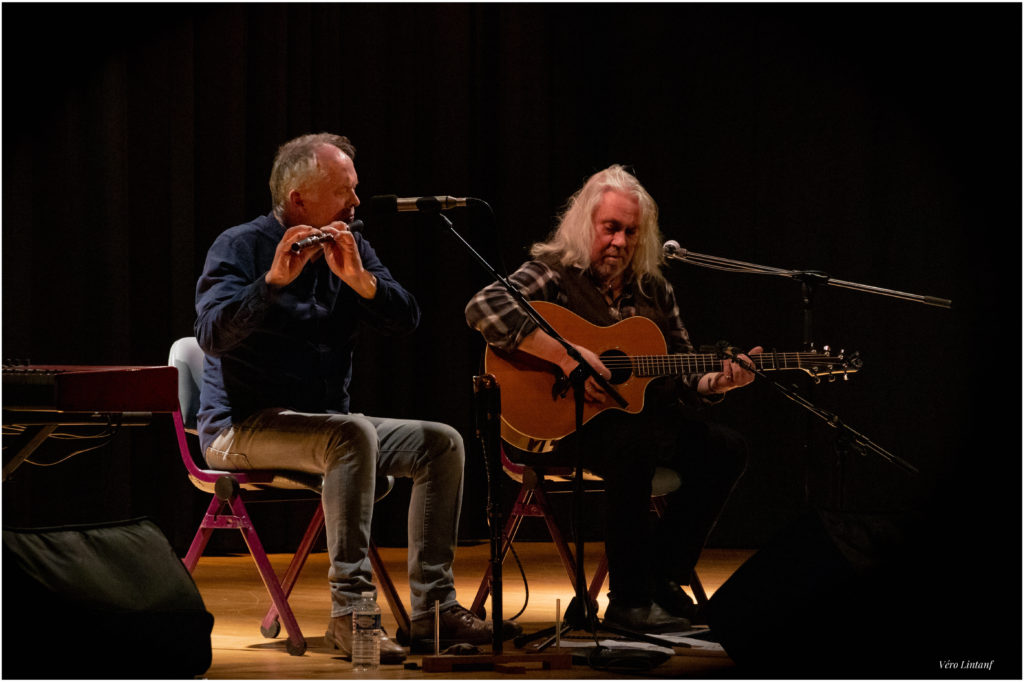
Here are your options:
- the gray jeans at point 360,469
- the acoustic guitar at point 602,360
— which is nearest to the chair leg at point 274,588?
the gray jeans at point 360,469

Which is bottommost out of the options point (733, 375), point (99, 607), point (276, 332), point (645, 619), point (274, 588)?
point (645, 619)

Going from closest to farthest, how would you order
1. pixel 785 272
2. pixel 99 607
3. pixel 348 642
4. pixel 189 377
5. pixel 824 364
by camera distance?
pixel 99 607 → pixel 348 642 → pixel 189 377 → pixel 824 364 → pixel 785 272

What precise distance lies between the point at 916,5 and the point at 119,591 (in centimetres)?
385

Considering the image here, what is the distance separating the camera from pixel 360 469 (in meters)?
2.82

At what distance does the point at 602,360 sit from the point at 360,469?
0.94 meters

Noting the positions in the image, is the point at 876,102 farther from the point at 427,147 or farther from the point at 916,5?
the point at 427,147

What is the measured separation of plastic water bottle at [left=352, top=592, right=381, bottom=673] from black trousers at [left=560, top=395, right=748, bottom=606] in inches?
29.3

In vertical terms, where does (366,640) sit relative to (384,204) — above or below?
below

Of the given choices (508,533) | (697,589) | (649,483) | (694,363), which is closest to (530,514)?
(508,533)

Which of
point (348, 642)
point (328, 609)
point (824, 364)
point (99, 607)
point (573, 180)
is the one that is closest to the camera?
point (99, 607)

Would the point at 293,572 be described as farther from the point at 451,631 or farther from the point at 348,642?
the point at 451,631

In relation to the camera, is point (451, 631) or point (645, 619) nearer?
point (451, 631)

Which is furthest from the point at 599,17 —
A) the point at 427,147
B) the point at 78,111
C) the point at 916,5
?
the point at 78,111

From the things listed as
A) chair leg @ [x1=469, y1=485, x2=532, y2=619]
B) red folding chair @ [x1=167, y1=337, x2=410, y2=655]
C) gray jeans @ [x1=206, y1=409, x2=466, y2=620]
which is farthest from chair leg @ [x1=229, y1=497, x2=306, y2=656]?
chair leg @ [x1=469, y1=485, x2=532, y2=619]
